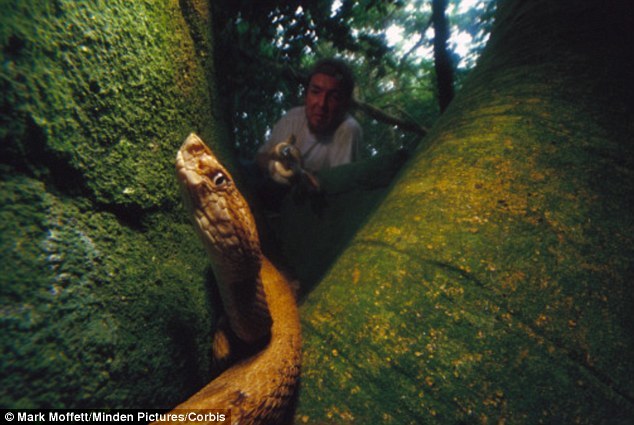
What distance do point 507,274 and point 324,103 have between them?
3063 millimetres

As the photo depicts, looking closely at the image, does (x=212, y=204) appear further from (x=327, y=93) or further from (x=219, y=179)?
(x=327, y=93)

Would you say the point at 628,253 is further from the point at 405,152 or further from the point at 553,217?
the point at 405,152

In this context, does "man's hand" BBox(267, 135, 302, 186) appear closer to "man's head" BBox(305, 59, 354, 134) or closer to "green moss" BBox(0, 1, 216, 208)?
"green moss" BBox(0, 1, 216, 208)

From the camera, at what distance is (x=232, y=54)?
9.32 feet

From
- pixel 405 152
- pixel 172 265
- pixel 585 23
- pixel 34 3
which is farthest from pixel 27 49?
pixel 405 152

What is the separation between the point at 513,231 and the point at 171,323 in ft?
3.78

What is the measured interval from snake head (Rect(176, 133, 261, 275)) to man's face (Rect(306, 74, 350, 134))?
9.25 ft

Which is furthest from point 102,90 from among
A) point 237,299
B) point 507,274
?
point 507,274

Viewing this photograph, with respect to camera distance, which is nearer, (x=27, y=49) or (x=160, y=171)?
(x=27, y=49)

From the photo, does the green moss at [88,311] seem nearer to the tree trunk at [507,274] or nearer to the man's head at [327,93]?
the tree trunk at [507,274]

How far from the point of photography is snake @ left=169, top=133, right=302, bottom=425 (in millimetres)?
811

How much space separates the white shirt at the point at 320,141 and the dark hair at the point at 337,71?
43cm

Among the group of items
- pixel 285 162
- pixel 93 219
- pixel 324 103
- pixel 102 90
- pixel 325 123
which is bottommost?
pixel 93 219

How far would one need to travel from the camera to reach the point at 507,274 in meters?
0.82
